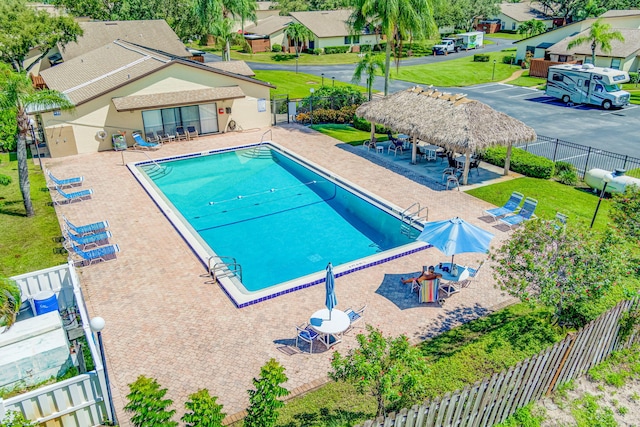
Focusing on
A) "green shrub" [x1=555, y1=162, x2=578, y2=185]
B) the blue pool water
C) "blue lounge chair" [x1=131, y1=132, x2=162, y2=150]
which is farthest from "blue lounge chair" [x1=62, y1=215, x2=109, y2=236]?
"green shrub" [x1=555, y1=162, x2=578, y2=185]

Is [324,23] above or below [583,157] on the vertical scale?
above

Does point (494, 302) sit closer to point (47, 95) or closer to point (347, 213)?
point (347, 213)

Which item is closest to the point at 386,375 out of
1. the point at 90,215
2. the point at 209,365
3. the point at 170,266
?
the point at 209,365

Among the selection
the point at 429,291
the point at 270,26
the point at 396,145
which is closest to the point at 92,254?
the point at 429,291

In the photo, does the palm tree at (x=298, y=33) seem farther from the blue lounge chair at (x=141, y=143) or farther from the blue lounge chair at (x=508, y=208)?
the blue lounge chair at (x=508, y=208)

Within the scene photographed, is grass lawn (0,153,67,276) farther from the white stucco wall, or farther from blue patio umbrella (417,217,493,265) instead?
blue patio umbrella (417,217,493,265)

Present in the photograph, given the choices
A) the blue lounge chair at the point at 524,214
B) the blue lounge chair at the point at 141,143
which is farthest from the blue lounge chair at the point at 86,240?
the blue lounge chair at the point at 524,214

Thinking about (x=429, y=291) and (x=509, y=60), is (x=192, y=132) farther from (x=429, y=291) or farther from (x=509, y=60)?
(x=509, y=60)
